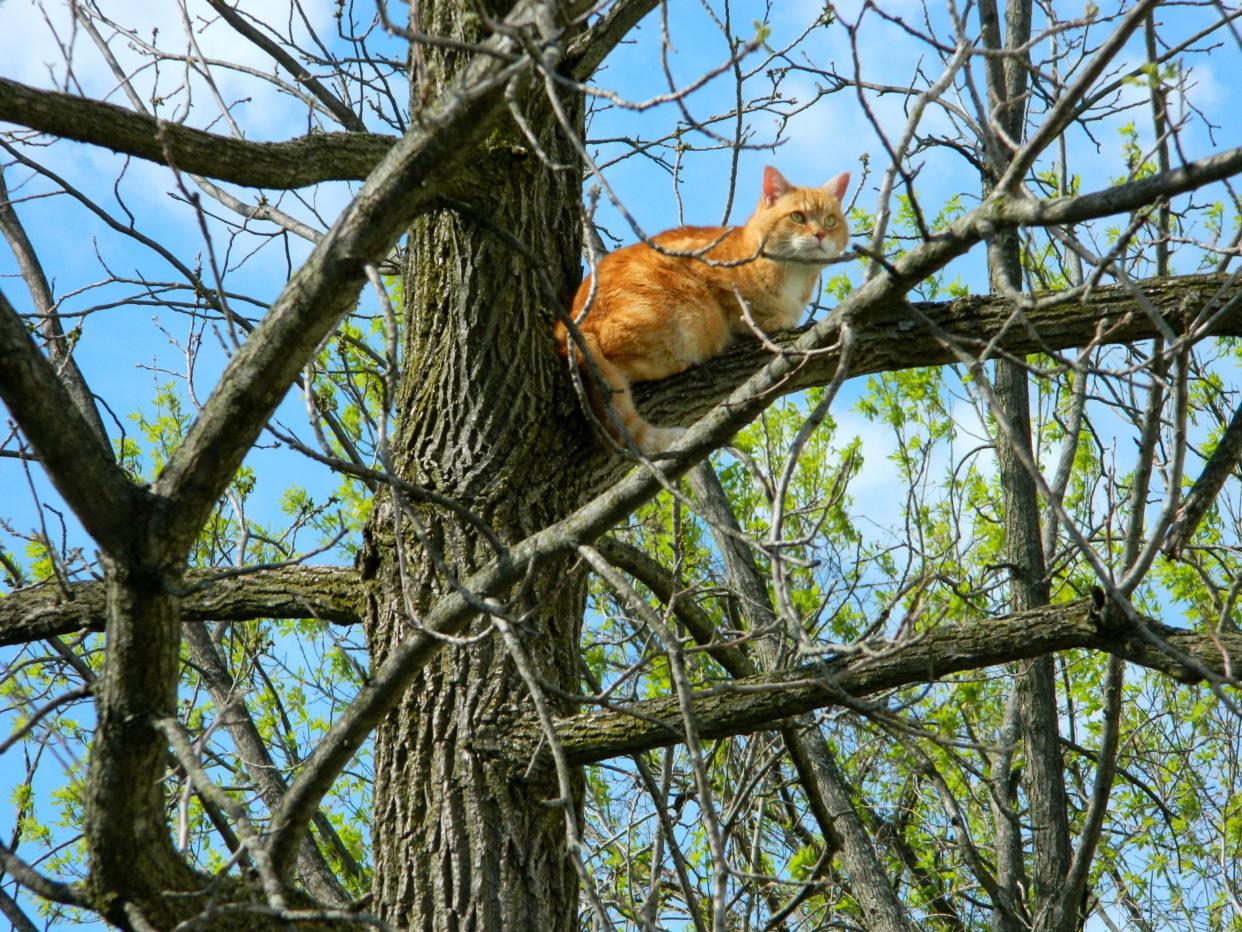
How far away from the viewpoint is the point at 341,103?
5.76 m

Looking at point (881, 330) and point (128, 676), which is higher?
point (881, 330)

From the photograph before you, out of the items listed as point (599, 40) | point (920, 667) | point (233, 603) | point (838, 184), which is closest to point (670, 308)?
point (599, 40)

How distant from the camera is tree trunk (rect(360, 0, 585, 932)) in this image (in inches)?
139

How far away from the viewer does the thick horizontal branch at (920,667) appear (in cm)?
331

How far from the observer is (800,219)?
19.2 feet

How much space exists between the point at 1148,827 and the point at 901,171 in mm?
6146

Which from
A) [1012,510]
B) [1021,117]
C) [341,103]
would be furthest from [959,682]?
[341,103]

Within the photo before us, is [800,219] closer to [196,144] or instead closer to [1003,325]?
[1003,325]

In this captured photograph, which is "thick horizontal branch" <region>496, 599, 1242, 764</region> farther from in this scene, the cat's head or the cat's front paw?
the cat's head

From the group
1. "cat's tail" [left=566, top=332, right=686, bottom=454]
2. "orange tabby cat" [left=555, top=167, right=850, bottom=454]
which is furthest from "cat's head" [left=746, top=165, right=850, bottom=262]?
"cat's tail" [left=566, top=332, right=686, bottom=454]

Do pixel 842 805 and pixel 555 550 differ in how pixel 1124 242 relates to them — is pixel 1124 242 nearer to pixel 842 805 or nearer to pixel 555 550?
pixel 555 550

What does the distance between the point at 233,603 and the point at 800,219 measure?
10.8ft

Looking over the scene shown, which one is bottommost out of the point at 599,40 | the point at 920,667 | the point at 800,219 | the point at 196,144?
the point at 920,667

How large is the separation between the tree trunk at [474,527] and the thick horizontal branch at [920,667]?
11.6 inches
